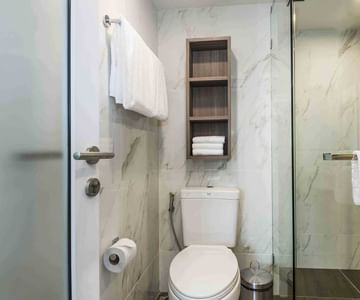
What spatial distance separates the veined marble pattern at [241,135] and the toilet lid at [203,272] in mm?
445

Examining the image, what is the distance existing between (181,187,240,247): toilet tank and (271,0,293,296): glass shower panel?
12.7 inches

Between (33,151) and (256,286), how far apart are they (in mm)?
1639

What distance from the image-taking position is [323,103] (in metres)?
2.31

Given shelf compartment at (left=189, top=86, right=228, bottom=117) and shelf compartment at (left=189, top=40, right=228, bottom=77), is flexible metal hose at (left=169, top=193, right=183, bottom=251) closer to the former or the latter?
shelf compartment at (left=189, top=86, right=228, bottom=117)

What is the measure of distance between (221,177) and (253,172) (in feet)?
0.81

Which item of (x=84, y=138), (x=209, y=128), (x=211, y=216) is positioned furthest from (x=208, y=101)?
(x=84, y=138)

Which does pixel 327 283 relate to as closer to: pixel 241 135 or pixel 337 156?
pixel 337 156

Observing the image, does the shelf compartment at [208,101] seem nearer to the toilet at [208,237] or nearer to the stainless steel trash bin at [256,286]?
the toilet at [208,237]

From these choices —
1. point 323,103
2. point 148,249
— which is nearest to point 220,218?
point 148,249

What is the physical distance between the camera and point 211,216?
2191mm

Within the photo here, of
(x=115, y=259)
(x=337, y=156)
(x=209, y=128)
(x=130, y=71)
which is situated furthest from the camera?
(x=209, y=128)

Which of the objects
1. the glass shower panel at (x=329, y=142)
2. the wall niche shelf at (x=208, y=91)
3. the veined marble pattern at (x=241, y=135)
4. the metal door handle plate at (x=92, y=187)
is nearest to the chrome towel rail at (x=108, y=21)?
the metal door handle plate at (x=92, y=187)

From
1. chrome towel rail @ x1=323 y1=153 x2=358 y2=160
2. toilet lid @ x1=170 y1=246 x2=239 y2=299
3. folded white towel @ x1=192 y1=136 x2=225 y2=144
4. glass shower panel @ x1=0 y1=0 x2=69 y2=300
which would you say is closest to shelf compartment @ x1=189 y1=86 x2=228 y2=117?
folded white towel @ x1=192 y1=136 x2=225 y2=144

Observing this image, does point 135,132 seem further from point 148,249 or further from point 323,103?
point 323,103
